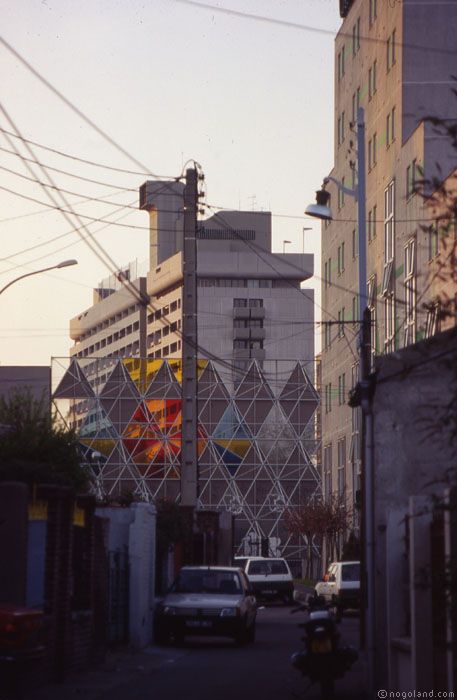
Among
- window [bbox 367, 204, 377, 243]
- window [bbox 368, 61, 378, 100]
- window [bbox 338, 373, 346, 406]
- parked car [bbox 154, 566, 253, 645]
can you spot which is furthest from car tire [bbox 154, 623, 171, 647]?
window [bbox 338, 373, 346, 406]

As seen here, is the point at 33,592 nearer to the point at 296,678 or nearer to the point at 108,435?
the point at 296,678

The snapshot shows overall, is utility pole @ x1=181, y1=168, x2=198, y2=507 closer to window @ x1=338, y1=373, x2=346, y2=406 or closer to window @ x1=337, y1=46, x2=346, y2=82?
window @ x1=338, y1=373, x2=346, y2=406

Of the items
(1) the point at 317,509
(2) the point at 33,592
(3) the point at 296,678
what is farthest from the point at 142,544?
(1) the point at 317,509

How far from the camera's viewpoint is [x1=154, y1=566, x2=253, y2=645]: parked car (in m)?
27.5

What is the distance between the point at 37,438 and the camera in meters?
37.9

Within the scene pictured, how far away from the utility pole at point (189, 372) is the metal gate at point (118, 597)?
13.5m

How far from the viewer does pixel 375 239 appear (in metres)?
67.6

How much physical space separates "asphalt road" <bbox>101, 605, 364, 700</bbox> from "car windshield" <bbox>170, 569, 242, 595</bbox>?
3.47ft

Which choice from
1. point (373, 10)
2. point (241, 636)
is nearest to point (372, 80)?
point (373, 10)

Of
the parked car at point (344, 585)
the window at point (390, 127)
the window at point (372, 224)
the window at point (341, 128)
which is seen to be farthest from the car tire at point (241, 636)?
the window at point (341, 128)

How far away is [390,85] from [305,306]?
10680 centimetres

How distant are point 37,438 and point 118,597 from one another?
1284 centimetres

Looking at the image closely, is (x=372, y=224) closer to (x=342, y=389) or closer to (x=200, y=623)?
(x=342, y=389)

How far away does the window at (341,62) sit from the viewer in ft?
261
